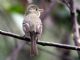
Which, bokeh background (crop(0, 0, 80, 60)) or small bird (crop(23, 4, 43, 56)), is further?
bokeh background (crop(0, 0, 80, 60))

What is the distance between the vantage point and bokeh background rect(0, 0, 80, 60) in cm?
461

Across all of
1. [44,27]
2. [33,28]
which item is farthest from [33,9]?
[33,28]

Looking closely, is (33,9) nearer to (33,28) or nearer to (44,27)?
(44,27)

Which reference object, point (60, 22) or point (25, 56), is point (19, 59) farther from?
point (60, 22)

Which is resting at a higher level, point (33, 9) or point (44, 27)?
point (33, 9)

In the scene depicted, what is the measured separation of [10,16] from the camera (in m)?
4.72

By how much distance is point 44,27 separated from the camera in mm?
4816

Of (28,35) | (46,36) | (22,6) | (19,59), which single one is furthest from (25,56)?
(28,35)

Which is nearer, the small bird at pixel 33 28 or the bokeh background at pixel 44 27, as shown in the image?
the small bird at pixel 33 28

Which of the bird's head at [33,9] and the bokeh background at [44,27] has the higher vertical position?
the bird's head at [33,9]

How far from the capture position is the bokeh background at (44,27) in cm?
461

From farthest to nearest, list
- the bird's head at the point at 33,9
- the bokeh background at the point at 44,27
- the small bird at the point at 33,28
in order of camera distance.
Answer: the bird's head at the point at 33,9, the bokeh background at the point at 44,27, the small bird at the point at 33,28

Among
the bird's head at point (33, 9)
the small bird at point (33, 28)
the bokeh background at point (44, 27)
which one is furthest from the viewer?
the bird's head at point (33, 9)

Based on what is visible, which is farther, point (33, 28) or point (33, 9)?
point (33, 9)
